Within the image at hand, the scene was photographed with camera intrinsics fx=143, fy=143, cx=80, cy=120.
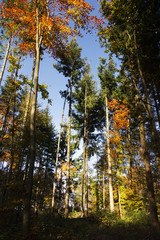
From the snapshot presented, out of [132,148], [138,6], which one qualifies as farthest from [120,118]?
[138,6]

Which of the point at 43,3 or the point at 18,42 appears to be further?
the point at 18,42

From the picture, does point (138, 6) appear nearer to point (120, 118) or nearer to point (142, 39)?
point (142, 39)

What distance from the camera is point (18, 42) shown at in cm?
1206

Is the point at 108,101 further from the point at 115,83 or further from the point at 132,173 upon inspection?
the point at 132,173

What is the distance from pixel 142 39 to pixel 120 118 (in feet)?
32.3

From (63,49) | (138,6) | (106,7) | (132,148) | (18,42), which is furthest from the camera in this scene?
(132,148)

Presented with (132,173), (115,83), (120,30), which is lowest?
(132,173)

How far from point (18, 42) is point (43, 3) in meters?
4.67

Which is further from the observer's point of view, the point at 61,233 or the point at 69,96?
the point at 69,96

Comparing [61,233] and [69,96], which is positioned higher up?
[69,96]

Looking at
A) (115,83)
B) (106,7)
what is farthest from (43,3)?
(115,83)

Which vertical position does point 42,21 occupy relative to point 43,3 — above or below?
below

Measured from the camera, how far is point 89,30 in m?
10.0

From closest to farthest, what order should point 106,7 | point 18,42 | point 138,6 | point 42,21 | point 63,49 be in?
point 138,6 → point 42,21 → point 106,7 → point 63,49 → point 18,42
